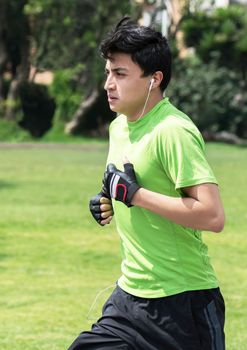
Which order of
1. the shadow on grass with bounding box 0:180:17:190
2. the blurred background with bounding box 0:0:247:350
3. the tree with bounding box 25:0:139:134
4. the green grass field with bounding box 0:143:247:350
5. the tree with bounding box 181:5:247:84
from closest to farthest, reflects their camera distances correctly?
1. the green grass field with bounding box 0:143:247:350
2. the blurred background with bounding box 0:0:247:350
3. the shadow on grass with bounding box 0:180:17:190
4. the tree with bounding box 25:0:139:134
5. the tree with bounding box 181:5:247:84

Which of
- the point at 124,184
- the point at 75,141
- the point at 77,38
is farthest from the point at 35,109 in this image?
the point at 124,184

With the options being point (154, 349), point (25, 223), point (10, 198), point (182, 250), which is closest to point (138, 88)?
point (182, 250)

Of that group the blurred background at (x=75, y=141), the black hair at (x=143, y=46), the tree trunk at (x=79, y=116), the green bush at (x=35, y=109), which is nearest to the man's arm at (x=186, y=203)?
the black hair at (x=143, y=46)

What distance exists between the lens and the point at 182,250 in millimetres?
3898

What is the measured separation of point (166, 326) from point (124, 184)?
1.85 ft

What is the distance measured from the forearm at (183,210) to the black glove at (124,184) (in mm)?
26

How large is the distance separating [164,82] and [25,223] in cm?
877

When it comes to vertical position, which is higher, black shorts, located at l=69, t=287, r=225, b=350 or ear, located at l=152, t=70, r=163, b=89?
ear, located at l=152, t=70, r=163, b=89

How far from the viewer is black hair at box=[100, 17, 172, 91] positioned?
3.86 meters

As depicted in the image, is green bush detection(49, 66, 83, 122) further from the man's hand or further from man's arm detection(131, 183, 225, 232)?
man's arm detection(131, 183, 225, 232)

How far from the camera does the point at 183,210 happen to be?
376 centimetres

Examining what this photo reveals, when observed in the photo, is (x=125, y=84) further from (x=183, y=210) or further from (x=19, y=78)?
(x=19, y=78)

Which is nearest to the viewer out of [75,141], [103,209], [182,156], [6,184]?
[182,156]

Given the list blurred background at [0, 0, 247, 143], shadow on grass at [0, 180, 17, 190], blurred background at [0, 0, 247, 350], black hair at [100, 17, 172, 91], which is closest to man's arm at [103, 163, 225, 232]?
black hair at [100, 17, 172, 91]
